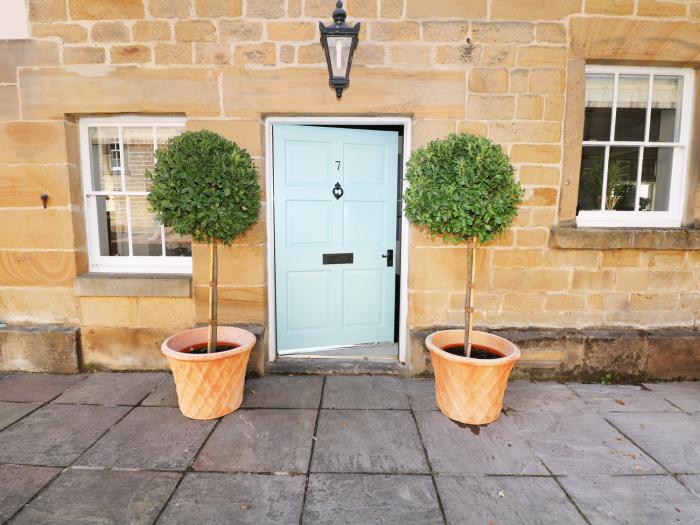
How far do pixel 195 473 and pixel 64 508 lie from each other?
2.20ft

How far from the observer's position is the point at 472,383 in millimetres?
3049

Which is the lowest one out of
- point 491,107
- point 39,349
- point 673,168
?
point 39,349

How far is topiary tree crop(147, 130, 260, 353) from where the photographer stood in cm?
290

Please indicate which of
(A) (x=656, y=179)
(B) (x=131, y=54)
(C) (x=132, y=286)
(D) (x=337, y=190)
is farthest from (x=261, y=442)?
(A) (x=656, y=179)

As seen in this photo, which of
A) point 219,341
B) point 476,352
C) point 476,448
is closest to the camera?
point 476,448

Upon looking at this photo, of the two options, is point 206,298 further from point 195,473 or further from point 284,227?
point 195,473

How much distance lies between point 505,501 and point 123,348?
140 inches

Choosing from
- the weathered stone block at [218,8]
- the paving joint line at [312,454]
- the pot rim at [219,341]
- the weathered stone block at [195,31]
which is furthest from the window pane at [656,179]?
the weathered stone block at [195,31]

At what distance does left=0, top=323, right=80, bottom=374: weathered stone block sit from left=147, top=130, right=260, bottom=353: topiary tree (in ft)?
6.40

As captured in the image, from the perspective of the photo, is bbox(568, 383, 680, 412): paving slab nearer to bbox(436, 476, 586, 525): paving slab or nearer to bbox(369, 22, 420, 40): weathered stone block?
bbox(436, 476, 586, 525): paving slab

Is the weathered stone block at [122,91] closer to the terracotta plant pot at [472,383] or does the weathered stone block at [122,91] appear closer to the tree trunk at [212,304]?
the tree trunk at [212,304]

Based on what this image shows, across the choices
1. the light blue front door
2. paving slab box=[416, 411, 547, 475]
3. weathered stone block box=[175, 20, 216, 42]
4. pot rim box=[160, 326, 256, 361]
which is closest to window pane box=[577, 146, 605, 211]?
the light blue front door

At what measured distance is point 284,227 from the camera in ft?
13.5

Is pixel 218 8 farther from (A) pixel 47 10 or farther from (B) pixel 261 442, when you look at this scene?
(B) pixel 261 442
